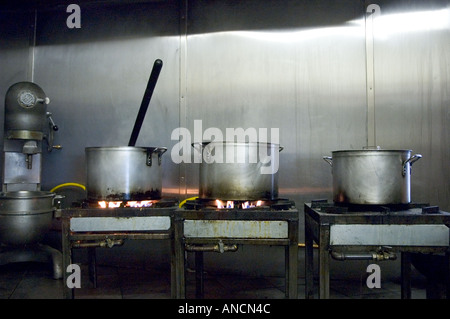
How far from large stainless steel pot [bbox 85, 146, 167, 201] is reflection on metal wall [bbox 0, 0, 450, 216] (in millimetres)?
1018

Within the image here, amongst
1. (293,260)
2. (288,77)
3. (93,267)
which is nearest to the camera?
(293,260)

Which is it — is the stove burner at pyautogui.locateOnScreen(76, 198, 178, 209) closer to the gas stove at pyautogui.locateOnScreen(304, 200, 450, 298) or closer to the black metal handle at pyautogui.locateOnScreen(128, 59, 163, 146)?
the black metal handle at pyautogui.locateOnScreen(128, 59, 163, 146)

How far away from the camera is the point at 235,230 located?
1.82 metres

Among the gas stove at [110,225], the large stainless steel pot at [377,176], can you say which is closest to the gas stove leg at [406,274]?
the large stainless steel pot at [377,176]

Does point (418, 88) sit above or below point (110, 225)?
above

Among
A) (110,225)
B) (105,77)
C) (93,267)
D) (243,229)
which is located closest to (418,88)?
(243,229)

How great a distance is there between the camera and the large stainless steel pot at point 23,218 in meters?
2.63

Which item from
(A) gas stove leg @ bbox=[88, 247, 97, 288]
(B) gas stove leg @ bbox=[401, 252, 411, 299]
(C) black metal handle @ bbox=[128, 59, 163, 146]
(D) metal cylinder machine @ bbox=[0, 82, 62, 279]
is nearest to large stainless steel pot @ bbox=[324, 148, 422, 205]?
(B) gas stove leg @ bbox=[401, 252, 411, 299]

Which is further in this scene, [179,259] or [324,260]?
[179,259]

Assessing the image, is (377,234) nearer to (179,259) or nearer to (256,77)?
(179,259)

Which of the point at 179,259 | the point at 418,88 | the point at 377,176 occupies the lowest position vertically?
the point at 179,259

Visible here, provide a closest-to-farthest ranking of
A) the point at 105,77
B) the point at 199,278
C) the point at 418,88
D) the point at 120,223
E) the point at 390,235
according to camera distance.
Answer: the point at 390,235 < the point at 120,223 < the point at 199,278 < the point at 418,88 < the point at 105,77

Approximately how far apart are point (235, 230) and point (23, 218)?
172 centimetres

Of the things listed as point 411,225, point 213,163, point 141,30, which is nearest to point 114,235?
point 213,163
